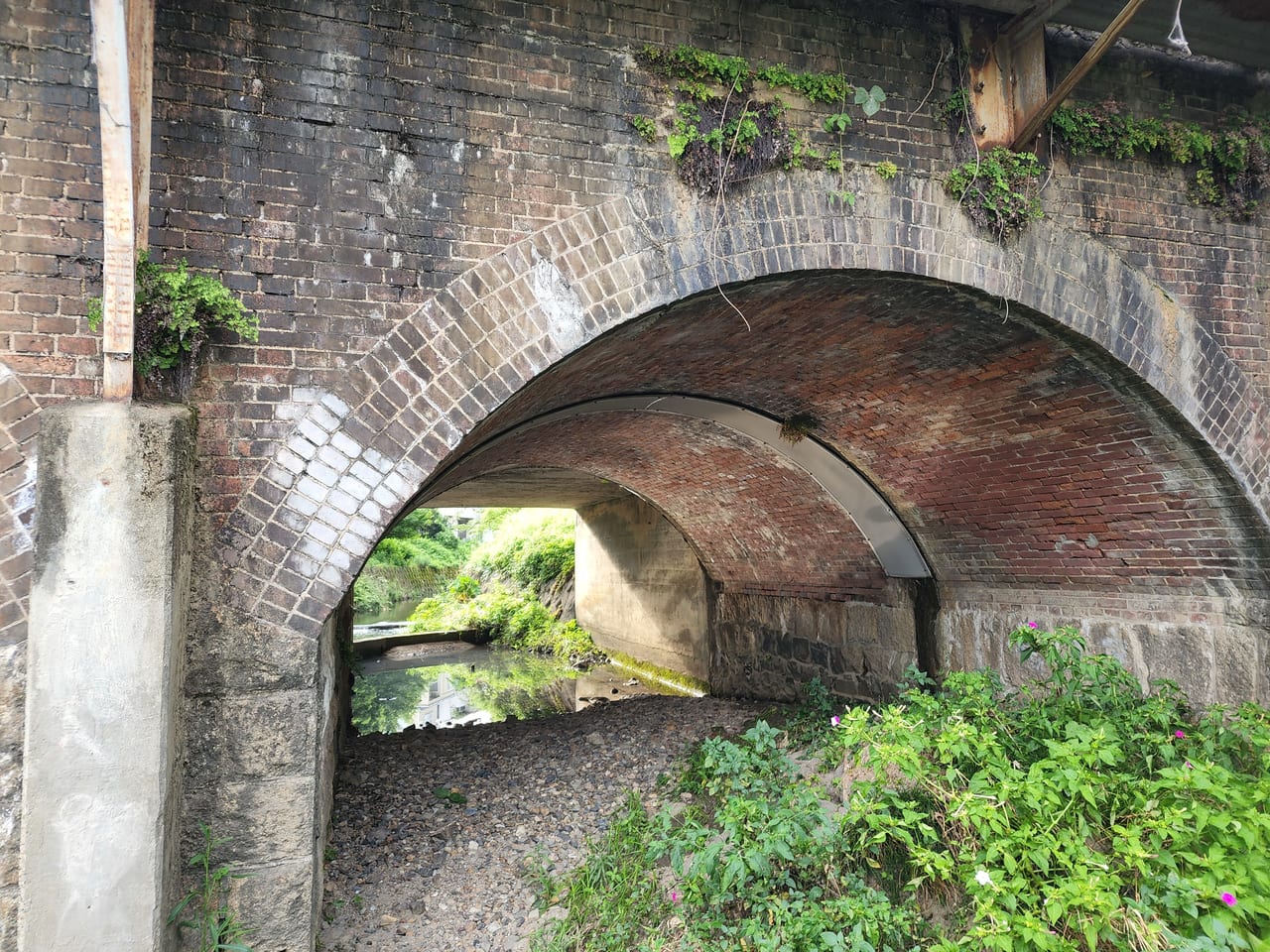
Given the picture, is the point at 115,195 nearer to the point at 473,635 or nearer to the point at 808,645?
the point at 808,645

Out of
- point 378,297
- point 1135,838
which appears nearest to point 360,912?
point 378,297

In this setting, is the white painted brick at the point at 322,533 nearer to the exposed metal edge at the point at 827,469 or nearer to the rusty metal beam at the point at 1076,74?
the exposed metal edge at the point at 827,469

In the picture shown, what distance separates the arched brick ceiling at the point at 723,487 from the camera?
26.0 feet

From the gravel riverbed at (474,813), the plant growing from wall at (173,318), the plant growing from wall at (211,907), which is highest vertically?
the plant growing from wall at (173,318)

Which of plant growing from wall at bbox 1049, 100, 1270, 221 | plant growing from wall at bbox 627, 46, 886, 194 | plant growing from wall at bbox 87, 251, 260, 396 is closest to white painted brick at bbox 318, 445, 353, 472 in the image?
plant growing from wall at bbox 87, 251, 260, 396

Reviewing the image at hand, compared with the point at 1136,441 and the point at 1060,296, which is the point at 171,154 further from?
the point at 1136,441

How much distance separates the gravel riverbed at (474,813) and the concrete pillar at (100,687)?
1387 mm

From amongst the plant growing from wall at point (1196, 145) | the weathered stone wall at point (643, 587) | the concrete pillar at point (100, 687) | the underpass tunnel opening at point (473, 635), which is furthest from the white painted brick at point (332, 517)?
the weathered stone wall at point (643, 587)

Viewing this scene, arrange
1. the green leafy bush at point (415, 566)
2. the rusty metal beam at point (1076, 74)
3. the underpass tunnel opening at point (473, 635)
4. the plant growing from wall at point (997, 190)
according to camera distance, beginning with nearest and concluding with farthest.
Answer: the rusty metal beam at point (1076, 74), the plant growing from wall at point (997, 190), the underpass tunnel opening at point (473, 635), the green leafy bush at point (415, 566)

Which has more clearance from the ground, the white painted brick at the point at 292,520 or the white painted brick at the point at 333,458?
the white painted brick at the point at 333,458

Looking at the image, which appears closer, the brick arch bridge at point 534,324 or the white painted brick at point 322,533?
the brick arch bridge at point 534,324

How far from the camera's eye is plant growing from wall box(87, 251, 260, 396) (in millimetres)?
3373

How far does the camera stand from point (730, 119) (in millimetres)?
4438

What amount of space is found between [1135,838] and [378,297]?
13.1ft
